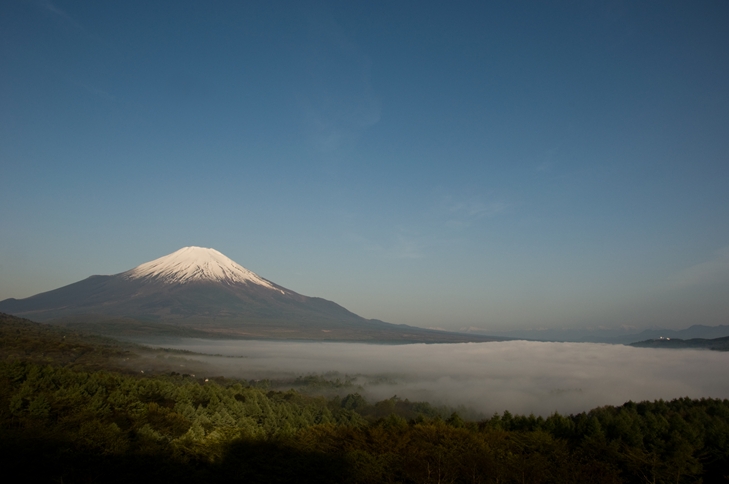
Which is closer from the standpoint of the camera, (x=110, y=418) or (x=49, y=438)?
(x=49, y=438)

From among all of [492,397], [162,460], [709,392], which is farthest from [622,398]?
[162,460]

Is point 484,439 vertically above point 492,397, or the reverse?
point 484,439

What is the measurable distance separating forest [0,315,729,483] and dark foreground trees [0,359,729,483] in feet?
0.43

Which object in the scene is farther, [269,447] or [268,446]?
[268,446]

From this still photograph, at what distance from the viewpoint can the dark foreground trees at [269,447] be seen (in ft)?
121

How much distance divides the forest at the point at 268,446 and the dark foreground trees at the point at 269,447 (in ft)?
0.43

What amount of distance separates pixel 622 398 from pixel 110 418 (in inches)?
6597

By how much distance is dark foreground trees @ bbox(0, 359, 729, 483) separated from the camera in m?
36.9

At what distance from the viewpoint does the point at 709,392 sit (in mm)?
145125

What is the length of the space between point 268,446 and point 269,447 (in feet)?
1.07

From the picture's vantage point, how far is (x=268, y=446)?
48812 mm

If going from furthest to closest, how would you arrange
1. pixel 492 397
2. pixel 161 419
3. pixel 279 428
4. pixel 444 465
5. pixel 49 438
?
pixel 492 397
pixel 279 428
pixel 161 419
pixel 49 438
pixel 444 465

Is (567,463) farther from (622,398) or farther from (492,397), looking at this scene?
(492,397)

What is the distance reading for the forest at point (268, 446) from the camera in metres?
37.0
